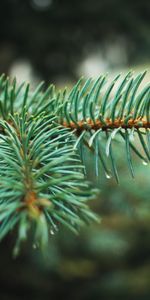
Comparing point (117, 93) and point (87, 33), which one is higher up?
point (87, 33)

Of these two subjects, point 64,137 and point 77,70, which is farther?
point 77,70

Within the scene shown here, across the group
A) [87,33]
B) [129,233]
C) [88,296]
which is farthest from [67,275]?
[87,33]

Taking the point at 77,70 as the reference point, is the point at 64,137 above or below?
below

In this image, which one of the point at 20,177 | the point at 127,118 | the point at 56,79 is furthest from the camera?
the point at 56,79

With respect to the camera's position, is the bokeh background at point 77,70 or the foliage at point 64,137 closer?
the foliage at point 64,137

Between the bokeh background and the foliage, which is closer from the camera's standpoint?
the foliage

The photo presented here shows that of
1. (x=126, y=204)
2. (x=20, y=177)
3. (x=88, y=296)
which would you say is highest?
(x=20, y=177)

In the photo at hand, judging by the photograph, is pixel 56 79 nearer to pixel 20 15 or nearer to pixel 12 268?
pixel 20 15

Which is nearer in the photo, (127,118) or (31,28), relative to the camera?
(127,118)
